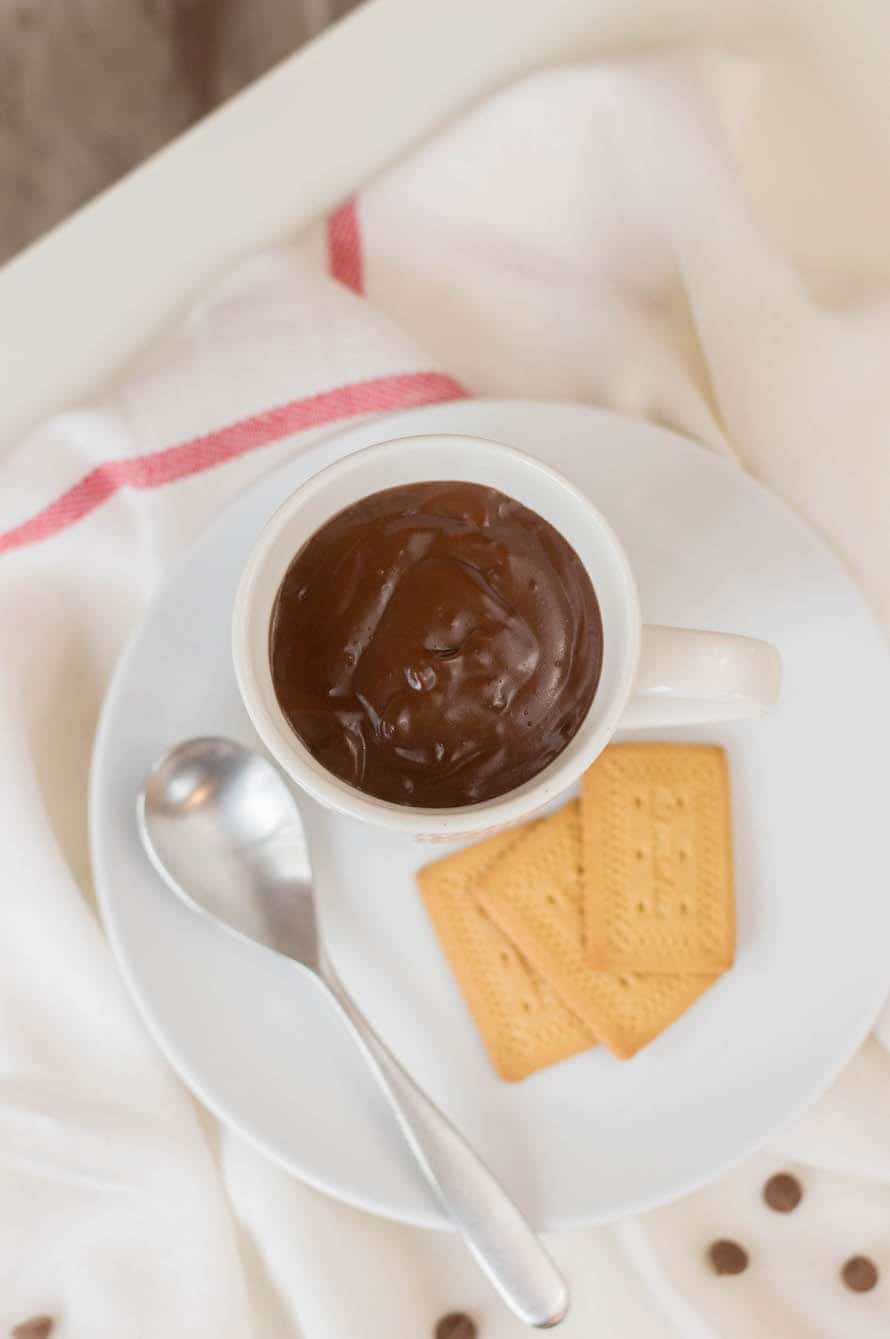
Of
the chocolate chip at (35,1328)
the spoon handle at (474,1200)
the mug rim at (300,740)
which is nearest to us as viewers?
the mug rim at (300,740)

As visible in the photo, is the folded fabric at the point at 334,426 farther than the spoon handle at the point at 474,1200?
Yes

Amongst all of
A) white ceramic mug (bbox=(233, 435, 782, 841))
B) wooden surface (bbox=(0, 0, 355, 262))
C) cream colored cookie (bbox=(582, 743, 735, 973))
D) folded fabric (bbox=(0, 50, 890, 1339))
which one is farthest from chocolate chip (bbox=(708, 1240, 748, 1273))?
wooden surface (bbox=(0, 0, 355, 262))

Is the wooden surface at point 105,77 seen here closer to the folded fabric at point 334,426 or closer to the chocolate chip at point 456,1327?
the folded fabric at point 334,426

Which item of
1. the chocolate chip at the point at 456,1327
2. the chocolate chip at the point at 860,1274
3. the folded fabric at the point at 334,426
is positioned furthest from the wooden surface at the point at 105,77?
the chocolate chip at the point at 860,1274

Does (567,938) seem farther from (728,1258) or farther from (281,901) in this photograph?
(728,1258)

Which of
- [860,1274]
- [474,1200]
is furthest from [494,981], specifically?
[860,1274]

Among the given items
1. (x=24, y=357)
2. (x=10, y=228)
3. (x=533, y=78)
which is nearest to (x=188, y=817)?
(x=24, y=357)
